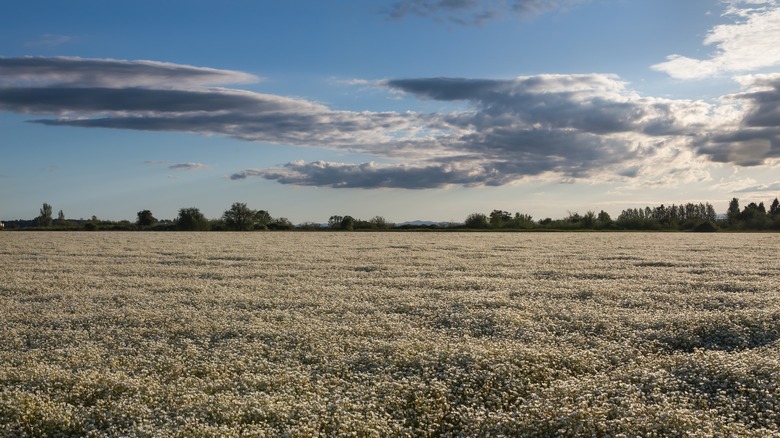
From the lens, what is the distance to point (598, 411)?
8.39 m

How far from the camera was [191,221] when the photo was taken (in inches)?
3120

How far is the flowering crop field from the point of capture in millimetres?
8625

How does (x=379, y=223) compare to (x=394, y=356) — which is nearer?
(x=394, y=356)

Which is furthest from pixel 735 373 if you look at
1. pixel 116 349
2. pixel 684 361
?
pixel 116 349

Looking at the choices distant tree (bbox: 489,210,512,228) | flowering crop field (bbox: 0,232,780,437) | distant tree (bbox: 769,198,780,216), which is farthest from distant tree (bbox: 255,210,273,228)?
distant tree (bbox: 769,198,780,216)

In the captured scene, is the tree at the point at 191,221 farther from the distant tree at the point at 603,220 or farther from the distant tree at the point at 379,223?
the distant tree at the point at 603,220

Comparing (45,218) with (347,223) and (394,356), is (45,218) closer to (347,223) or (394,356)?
(347,223)

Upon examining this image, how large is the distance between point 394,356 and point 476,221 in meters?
75.2

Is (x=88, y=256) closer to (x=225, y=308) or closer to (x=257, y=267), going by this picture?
(x=257, y=267)

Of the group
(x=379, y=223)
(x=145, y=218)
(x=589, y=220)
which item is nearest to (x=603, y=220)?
(x=589, y=220)

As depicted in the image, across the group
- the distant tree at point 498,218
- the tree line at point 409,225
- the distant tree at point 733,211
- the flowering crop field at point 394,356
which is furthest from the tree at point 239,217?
the distant tree at point 733,211

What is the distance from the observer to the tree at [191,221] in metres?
79.0

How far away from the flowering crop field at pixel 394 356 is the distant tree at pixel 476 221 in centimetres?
6011

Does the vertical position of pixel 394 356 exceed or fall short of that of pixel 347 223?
it falls short
